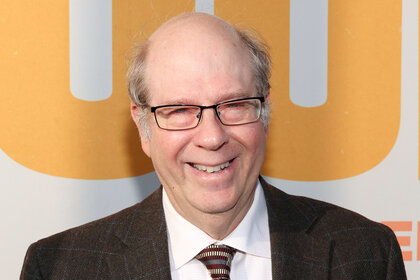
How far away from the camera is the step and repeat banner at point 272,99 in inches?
88.7

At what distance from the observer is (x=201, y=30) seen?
6.06 ft

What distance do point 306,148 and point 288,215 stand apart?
1.95ft

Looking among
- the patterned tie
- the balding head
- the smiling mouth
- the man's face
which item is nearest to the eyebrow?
the man's face

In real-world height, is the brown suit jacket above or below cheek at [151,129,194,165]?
below

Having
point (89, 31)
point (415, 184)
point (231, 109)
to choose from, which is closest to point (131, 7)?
point (89, 31)

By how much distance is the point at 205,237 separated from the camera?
1.89 m

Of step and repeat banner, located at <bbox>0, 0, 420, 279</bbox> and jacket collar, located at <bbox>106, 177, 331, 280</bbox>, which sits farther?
step and repeat banner, located at <bbox>0, 0, 420, 279</bbox>

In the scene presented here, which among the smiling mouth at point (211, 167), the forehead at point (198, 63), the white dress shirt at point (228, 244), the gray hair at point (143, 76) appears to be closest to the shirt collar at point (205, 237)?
the white dress shirt at point (228, 244)

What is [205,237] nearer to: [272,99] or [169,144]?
[169,144]

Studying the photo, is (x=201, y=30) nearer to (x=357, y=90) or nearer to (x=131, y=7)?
(x=131, y=7)

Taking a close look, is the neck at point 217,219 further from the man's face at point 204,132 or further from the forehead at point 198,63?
the forehead at point 198,63

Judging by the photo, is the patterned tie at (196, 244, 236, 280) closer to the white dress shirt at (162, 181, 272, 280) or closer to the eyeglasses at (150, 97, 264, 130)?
the white dress shirt at (162, 181, 272, 280)

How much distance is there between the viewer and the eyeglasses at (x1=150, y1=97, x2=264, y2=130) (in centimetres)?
179

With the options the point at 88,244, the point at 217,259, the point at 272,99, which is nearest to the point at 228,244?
the point at 217,259
